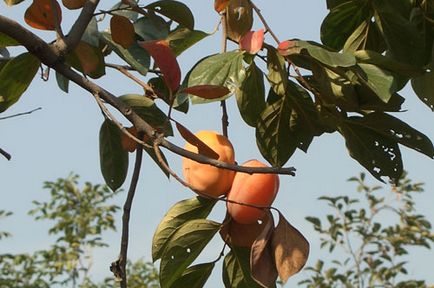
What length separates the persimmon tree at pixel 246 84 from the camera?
0.88 m

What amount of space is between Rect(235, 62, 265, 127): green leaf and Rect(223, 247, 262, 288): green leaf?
14 cm

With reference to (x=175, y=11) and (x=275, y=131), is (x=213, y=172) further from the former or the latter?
(x=175, y=11)

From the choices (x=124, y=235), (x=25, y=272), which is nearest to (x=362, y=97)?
(x=124, y=235)

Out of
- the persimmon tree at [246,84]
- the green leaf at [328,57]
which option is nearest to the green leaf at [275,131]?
the persimmon tree at [246,84]

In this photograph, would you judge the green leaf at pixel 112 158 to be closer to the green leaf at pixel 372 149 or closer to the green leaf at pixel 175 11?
the green leaf at pixel 175 11

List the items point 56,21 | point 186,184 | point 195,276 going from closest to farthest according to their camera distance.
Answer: point 186,184 → point 56,21 → point 195,276

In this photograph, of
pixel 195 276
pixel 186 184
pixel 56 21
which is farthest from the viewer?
pixel 195 276

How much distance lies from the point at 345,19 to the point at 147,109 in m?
0.24

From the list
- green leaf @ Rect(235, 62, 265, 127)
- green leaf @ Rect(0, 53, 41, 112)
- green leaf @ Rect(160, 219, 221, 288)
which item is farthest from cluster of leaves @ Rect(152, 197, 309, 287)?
green leaf @ Rect(0, 53, 41, 112)

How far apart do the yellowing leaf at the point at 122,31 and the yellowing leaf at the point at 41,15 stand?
0.07 meters

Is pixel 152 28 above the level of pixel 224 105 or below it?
above

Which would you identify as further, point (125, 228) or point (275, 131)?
point (275, 131)

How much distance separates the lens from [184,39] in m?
1.05

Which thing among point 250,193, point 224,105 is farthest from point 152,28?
point 250,193
